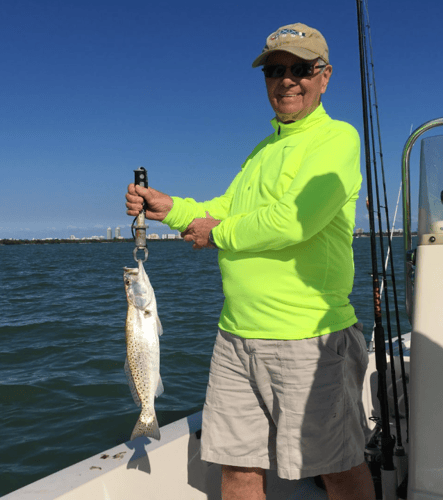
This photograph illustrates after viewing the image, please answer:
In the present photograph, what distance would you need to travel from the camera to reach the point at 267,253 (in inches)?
85.6

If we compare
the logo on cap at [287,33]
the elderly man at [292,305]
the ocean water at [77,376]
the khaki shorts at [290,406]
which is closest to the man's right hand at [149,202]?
the elderly man at [292,305]

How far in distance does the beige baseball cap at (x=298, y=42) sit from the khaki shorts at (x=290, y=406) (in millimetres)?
1320

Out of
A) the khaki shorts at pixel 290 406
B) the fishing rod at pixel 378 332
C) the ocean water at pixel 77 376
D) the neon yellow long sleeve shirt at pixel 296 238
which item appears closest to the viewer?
the neon yellow long sleeve shirt at pixel 296 238

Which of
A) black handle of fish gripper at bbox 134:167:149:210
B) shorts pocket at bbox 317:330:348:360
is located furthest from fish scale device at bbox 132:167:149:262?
shorts pocket at bbox 317:330:348:360

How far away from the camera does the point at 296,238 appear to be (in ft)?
6.59

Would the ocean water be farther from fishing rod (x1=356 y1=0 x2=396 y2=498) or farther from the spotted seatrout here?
the spotted seatrout

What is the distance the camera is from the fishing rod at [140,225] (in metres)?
2.17

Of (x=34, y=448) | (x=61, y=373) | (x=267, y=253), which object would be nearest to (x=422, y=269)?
(x=267, y=253)

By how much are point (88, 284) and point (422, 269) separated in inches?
744

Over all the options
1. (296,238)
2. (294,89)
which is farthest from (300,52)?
(296,238)

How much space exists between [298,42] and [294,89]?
8.3 inches

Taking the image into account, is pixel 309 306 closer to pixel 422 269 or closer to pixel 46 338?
pixel 422 269

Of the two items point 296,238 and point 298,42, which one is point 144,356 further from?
point 298,42

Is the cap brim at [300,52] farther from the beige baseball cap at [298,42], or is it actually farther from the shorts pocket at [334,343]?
the shorts pocket at [334,343]
